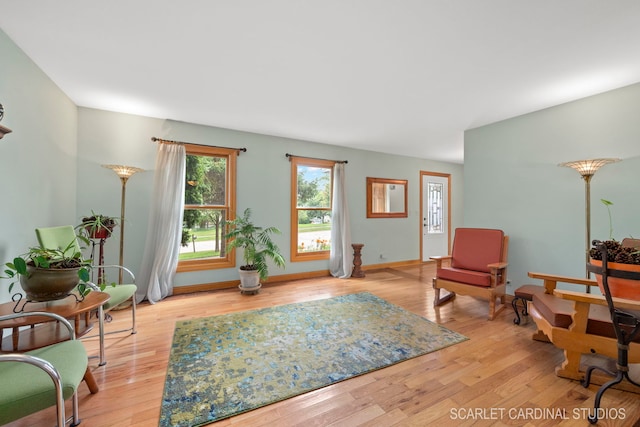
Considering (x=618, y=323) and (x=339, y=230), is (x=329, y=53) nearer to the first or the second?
(x=618, y=323)

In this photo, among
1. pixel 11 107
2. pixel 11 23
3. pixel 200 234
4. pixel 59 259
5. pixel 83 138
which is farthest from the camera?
pixel 200 234

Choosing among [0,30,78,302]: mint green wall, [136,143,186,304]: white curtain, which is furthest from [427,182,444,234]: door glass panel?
[0,30,78,302]: mint green wall

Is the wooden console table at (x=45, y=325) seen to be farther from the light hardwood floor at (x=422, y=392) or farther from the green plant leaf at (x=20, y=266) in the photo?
the light hardwood floor at (x=422, y=392)

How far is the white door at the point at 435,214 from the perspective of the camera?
18.9 ft

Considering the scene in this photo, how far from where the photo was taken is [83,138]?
3.05 m

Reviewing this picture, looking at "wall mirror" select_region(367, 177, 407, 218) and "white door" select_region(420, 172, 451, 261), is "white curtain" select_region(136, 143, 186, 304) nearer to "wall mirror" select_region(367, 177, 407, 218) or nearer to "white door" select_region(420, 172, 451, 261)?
"wall mirror" select_region(367, 177, 407, 218)

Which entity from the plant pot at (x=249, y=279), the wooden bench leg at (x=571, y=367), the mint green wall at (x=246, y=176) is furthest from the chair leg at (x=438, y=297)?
the plant pot at (x=249, y=279)

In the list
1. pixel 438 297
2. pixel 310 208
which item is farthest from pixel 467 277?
pixel 310 208

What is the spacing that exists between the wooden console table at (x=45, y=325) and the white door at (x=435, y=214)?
565cm

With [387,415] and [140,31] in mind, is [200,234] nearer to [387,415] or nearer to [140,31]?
[140,31]

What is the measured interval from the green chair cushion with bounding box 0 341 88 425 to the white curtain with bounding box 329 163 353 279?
3.61 m

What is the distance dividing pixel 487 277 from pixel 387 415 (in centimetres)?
198

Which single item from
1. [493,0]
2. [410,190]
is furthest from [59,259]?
[410,190]

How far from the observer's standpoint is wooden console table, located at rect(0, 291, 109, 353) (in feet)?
4.39
